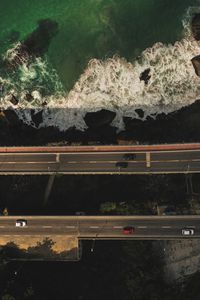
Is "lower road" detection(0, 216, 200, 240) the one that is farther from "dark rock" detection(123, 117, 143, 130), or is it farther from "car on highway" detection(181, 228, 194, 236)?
"dark rock" detection(123, 117, 143, 130)

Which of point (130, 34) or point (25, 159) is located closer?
point (25, 159)

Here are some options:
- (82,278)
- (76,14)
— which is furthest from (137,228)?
(76,14)

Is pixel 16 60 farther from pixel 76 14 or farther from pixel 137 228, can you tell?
pixel 137 228

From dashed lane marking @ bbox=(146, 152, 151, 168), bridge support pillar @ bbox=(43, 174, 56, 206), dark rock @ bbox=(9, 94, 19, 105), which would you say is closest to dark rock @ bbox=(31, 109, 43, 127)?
dark rock @ bbox=(9, 94, 19, 105)

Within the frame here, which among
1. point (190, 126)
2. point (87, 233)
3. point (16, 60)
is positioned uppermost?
point (16, 60)

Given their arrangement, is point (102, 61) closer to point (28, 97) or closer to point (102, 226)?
point (28, 97)

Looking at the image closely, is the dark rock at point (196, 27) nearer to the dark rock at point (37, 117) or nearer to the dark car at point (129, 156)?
the dark car at point (129, 156)
